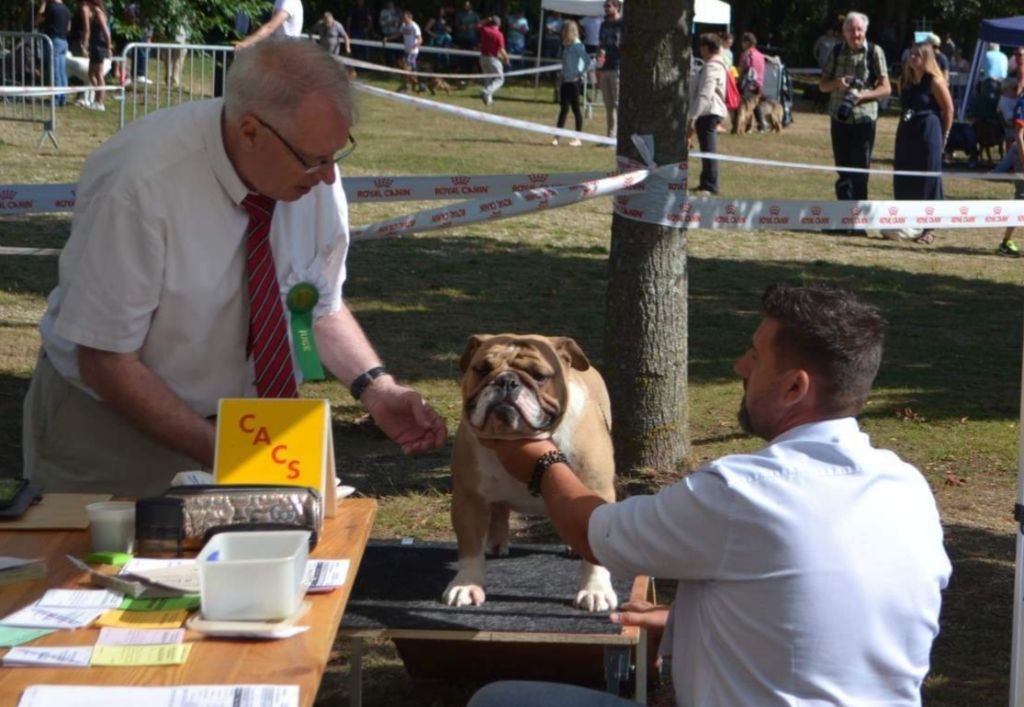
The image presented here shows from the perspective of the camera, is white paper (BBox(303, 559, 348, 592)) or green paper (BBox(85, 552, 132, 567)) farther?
green paper (BBox(85, 552, 132, 567))

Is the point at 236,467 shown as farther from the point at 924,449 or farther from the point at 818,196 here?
the point at 818,196

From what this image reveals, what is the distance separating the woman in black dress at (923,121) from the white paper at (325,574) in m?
11.6

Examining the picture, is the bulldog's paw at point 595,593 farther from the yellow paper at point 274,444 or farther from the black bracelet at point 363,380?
the yellow paper at point 274,444

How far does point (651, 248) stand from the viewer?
659cm

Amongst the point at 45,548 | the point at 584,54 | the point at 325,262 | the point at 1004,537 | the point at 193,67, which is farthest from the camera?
the point at 584,54

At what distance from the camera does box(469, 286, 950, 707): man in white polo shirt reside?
261cm

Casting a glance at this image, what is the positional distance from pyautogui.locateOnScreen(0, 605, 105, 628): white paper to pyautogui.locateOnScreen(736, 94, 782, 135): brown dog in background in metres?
25.9

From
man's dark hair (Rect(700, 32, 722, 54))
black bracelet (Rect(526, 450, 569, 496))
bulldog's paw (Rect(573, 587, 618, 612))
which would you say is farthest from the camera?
man's dark hair (Rect(700, 32, 722, 54))

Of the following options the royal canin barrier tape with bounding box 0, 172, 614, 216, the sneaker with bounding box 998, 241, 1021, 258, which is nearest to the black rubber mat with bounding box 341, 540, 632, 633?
the royal canin barrier tape with bounding box 0, 172, 614, 216

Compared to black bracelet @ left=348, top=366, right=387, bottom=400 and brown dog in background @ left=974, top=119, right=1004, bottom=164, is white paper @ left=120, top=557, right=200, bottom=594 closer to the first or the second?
black bracelet @ left=348, top=366, right=387, bottom=400

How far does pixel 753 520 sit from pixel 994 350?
26.8ft

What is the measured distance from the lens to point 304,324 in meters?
3.63

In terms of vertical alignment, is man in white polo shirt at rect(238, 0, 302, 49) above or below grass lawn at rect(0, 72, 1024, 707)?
above

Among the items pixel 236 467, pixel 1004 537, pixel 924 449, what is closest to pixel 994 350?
pixel 924 449
